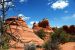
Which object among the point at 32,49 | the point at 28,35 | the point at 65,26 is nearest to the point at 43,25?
the point at 65,26

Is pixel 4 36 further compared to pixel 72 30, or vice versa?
pixel 72 30

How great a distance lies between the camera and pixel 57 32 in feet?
259

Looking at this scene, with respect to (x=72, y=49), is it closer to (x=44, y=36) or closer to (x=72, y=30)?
(x=44, y=36)

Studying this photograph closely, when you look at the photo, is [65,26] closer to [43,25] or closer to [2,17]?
[43,25]

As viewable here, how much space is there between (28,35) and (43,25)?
56525 mm

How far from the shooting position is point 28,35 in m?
68.3

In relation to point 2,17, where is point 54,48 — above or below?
below

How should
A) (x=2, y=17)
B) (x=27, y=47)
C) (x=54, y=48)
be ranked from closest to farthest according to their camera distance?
(x=2, y=17)
(x=27, y=47)
(x=54, y=48)

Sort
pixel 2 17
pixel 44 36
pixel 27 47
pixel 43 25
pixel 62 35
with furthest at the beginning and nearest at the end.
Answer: pixel 43 25 < pixel 44 36 < pixel 62 35 < pixel 27 47 < pixel 2 17

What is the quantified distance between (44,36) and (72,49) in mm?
40946

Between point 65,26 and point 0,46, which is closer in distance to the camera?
point 0,46

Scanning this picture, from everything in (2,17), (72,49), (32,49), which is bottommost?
(72,49)

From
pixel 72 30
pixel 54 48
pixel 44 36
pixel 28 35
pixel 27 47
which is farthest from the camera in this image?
pixel 72 30

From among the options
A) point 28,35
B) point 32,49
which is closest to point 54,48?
point 28,35
